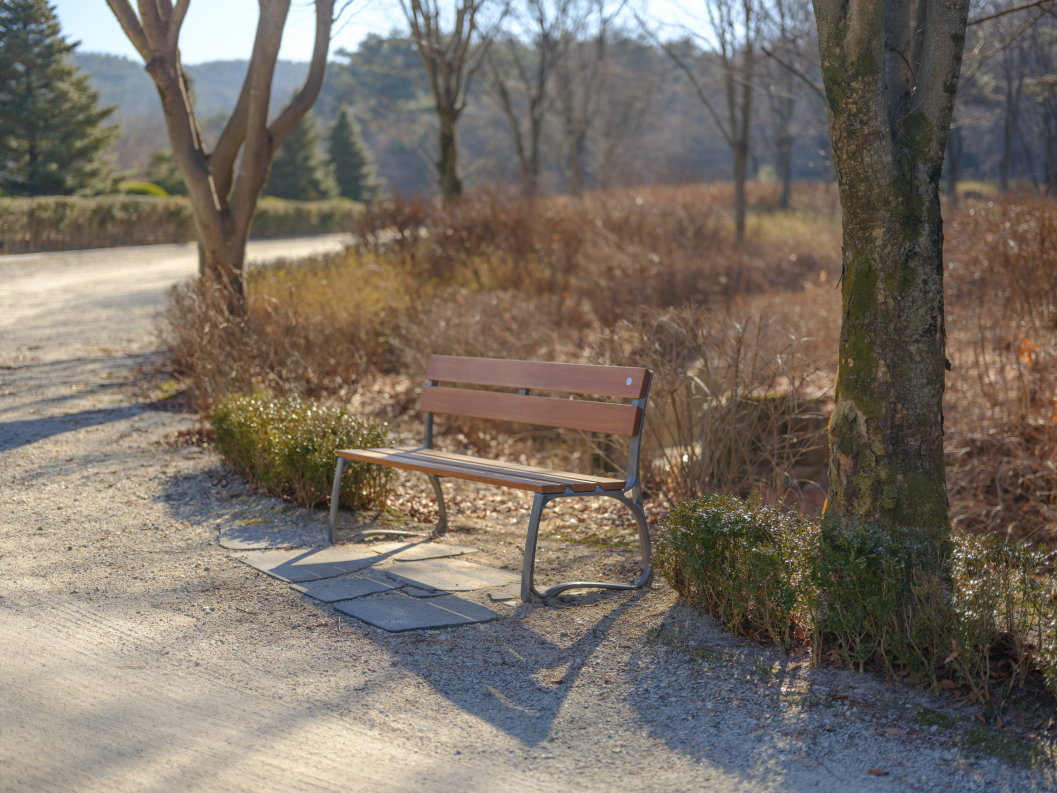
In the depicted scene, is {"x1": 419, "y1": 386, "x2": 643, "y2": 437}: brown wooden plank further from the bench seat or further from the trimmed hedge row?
the trimmed hedge row

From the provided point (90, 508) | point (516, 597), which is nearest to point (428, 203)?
point (90, 508)

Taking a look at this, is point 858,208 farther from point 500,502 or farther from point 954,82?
point 500,502

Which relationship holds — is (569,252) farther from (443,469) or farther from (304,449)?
(443,469)

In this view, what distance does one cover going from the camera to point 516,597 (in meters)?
3.85

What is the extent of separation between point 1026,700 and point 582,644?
4.79 feet

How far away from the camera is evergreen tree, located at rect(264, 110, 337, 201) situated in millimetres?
37875

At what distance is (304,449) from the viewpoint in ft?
16.7

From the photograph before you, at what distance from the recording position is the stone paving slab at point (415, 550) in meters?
4.45

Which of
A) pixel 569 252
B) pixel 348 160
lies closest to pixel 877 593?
pixel 569 252

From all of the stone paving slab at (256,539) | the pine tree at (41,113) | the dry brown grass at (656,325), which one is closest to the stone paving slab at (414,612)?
the stone paving slab at (256,539)

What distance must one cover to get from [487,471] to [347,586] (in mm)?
801

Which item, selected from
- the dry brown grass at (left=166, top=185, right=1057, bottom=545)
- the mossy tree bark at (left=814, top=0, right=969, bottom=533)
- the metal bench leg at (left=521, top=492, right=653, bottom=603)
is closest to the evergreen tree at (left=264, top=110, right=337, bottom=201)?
the dry brown grass at (left=166, top=185, right=1057, bottom=545)

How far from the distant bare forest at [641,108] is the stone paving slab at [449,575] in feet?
18.8

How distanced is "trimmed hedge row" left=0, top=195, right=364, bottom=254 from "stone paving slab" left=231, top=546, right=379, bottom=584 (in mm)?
10716
